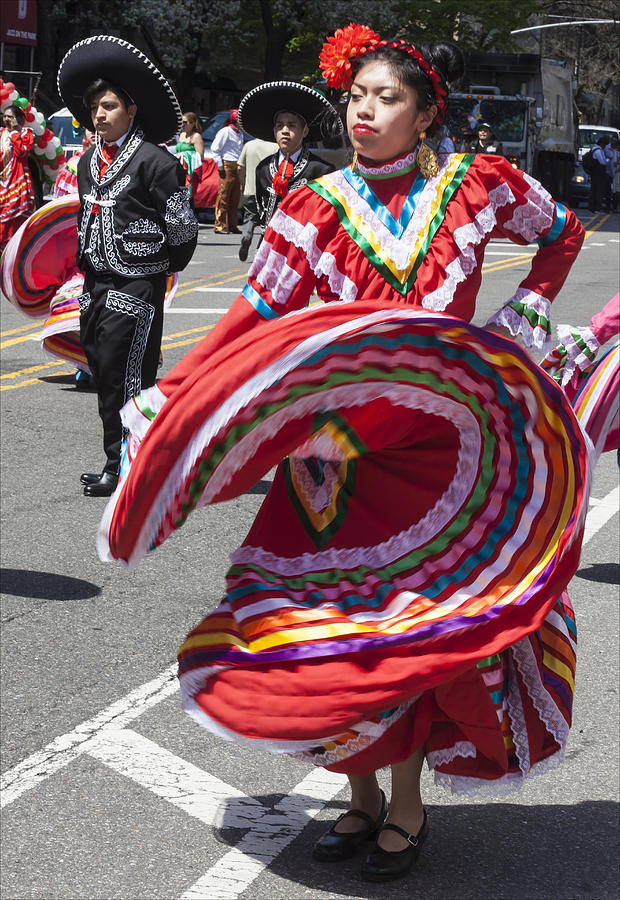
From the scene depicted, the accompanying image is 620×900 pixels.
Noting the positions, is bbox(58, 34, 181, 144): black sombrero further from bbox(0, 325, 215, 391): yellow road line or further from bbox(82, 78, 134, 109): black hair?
bbox(0, 325, 215, 391): yellow road line

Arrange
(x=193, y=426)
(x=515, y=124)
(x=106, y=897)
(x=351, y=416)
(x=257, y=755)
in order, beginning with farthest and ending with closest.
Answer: (x=515, y=124)
(x=257, y=755)
(x=106, y=897)
(x=351, y=416)
(x=193, y=426)

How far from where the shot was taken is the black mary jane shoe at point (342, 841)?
3.48 meters

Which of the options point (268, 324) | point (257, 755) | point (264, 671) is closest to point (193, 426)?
point (268, 324)

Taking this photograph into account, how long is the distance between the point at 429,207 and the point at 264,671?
1354 mm

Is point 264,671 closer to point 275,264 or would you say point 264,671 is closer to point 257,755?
point 275,264

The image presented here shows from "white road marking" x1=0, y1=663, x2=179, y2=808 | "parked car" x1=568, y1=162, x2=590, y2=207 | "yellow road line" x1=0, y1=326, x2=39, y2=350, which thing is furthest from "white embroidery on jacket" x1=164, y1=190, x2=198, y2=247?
"parked car" x1=568, y1=162, x2=590, y2=207

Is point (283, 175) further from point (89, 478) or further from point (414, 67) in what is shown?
point (414, 67)

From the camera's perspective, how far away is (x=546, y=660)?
3.33 m

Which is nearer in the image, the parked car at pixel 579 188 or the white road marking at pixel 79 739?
the white road marking at pixel 79 739

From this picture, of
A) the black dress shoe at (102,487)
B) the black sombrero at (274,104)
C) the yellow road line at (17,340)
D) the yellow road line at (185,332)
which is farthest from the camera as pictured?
the yellow road line at (185,332)

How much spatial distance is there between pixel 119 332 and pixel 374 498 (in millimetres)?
4131

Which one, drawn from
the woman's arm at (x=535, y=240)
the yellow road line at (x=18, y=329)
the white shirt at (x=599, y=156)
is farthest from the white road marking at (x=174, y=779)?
the white shirt at (x=599, y=156)

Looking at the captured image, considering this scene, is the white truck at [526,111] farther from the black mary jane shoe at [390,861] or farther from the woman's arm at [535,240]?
the black mary jane shoe at [390,861]

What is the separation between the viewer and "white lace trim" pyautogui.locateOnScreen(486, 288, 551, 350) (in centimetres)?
384
